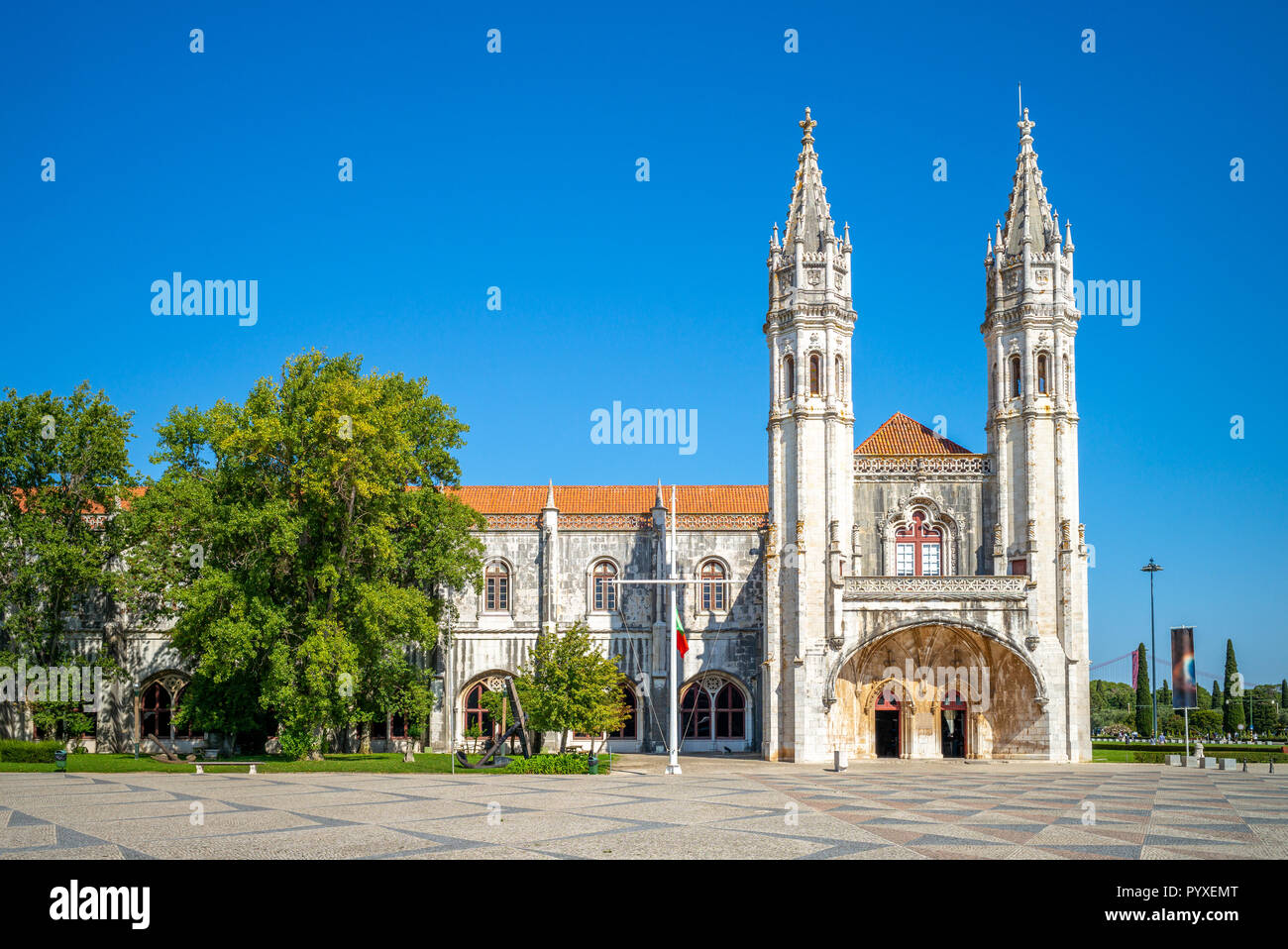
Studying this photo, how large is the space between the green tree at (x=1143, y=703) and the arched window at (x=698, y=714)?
34.8 m

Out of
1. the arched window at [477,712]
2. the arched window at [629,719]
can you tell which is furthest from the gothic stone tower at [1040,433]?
the arched window at [477,712]

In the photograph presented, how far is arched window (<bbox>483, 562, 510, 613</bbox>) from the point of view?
5003 centimetres

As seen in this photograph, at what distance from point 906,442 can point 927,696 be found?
10902mm

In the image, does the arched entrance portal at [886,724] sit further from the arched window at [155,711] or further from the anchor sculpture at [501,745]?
the arched window at [155,711]

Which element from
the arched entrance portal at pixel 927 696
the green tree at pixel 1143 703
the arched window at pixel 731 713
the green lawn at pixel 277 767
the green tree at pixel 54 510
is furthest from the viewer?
the green tree at pixel 1143 703

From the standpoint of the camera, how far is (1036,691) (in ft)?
140

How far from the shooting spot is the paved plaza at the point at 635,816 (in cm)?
1631

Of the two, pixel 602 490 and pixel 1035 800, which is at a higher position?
pixel 602 490

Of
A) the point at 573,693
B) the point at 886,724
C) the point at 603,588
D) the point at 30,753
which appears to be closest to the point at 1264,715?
the point at 886,724

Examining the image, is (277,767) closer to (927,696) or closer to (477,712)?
(477,712)

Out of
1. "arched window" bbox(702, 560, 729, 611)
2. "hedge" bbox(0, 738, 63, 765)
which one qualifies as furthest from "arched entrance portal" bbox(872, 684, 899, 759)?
"hedge" bbox(0, 738, 63, 765)
